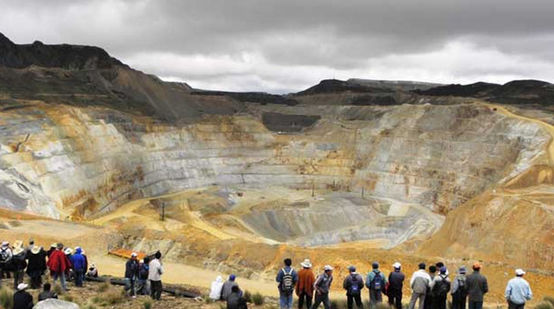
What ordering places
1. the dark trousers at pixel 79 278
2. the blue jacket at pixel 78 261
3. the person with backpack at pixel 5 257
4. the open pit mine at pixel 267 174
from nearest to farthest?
the person with backpack at pixel 5 257 → the blue jacket at pixel 78 261 → the dark trousers at pixel 79 278 → the open pit mine at pixel 267 174

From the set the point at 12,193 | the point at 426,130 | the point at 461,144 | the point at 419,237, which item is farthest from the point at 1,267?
the point at 426,130

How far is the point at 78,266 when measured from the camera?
50.4ft

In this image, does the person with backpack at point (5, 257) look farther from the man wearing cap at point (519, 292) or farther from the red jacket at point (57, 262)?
the man wearing cap at point (519, 292)

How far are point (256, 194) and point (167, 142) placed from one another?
1337cm

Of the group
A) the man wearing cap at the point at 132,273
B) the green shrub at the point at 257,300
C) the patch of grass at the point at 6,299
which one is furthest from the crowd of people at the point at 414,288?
the patch of grass at the point at 6,299

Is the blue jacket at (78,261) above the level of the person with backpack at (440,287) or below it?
below

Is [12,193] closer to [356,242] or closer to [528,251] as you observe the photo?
[356,242]

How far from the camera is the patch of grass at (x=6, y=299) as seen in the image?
465 inches

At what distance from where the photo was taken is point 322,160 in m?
72.0

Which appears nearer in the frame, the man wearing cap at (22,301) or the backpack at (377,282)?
the man wearing cap at (22,301)

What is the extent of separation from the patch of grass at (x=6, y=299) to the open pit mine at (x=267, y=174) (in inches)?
401

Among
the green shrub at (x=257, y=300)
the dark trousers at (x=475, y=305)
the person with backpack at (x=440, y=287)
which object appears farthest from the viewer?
the green shrub at (x=257, y=300)

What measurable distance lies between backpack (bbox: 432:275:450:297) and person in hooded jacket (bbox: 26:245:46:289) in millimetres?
10322

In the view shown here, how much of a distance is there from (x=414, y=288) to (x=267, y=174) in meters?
59.2
